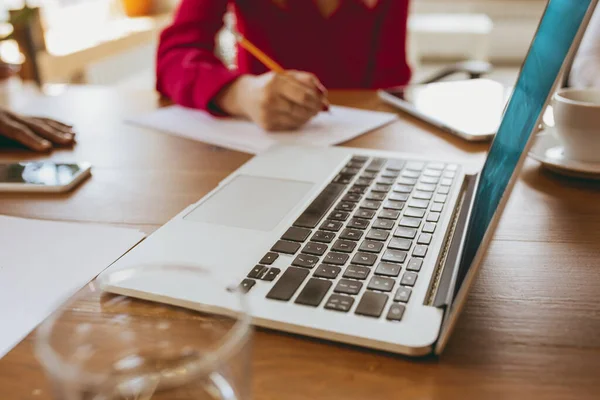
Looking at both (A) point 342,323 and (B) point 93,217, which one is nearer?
(A) point 342,323

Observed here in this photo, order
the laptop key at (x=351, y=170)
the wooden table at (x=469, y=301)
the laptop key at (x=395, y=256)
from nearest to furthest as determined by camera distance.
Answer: the wooden table at (x=469, y=301) < the laptop key at (x=395, y=256) < the laptop key at (x=351, y=170)

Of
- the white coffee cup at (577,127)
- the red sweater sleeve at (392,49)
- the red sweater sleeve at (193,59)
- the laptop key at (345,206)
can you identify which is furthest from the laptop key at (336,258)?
the red sweater sleeve at (392,49)

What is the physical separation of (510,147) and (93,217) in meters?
0.39

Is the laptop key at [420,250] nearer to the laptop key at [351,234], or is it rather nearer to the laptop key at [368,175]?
the laptop key at [351,234]

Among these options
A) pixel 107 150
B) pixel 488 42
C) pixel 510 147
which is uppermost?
pixel 510 147

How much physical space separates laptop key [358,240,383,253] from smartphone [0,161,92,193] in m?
0.36

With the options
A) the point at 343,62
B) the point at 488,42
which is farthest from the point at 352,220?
the point at 488,42

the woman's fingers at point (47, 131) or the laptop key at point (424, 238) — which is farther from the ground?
the laptop key at point (424, 238)

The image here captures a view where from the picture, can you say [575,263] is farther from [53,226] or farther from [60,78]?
[60,78]

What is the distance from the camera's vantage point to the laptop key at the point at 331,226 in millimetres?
465

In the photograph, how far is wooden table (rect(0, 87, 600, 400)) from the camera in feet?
1.00

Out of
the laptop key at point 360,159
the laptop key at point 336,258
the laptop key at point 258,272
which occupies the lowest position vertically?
the laptop key at point 360,159

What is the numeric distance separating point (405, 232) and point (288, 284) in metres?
0.13

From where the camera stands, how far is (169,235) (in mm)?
466
